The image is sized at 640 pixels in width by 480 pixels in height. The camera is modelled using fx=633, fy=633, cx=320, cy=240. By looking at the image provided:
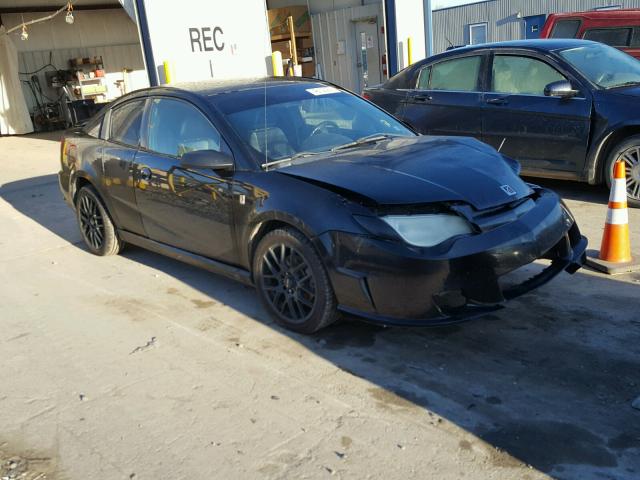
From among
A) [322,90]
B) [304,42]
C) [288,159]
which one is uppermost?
[304,42]

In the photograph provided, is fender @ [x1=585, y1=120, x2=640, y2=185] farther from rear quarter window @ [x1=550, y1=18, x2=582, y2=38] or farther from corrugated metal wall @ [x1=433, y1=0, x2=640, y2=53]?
corrugated metal wall @ [x1=433, y1=0, x2=640, y2=53]

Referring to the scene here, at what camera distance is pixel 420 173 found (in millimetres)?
3787

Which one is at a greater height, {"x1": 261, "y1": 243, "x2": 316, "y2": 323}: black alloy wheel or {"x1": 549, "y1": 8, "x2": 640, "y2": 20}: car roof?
{"x1": 549, "y1": 8, "x2": 640, "y2": 20}: car roof

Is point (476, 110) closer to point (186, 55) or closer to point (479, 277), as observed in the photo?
point (479, 277)

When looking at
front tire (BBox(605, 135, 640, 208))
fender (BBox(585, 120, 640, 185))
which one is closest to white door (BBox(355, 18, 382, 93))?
A: fender (BBox(585, 120, 640, 185))

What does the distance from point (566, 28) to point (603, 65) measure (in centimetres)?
436

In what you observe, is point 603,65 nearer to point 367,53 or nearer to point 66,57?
point 367,53

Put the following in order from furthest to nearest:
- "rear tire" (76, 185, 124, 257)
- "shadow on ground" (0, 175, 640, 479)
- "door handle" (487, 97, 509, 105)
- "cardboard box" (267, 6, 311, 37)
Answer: "cardboard box" (267, 6, 311, 37), "door handle" (487, 97, 509, 105), "rear tire" (76, 185, 124, 257), "shadow on ground" (0, 175, 640, 479)

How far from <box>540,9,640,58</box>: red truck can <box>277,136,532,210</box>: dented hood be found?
7459 mm

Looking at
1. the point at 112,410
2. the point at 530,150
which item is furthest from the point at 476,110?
the point at 112,410

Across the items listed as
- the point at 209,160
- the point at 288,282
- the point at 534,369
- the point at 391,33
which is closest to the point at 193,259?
the point at 209,160

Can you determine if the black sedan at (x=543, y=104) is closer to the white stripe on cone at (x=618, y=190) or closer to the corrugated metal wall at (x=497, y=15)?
the white stripe on cone at (x=618, y=190)

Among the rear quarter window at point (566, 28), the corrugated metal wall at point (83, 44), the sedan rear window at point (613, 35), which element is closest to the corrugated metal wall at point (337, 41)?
the rear quarter window at point (566, 28)

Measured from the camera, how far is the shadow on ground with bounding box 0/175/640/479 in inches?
112
